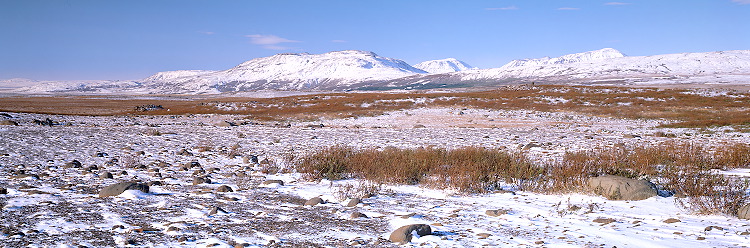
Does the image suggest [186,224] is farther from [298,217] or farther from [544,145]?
[544,145]

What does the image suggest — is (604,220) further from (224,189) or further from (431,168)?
(224,189)

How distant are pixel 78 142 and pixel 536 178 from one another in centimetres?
1581

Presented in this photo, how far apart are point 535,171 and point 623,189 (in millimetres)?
2262

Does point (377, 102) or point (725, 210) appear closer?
point (725, 210)

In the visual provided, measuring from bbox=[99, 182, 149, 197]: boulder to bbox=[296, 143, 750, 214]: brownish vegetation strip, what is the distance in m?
3.19

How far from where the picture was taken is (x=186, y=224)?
633 cm

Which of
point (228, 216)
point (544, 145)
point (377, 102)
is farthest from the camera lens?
point (377, 102)

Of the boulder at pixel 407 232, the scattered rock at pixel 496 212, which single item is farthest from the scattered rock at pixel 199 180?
the scattered rock at pixel 496 212

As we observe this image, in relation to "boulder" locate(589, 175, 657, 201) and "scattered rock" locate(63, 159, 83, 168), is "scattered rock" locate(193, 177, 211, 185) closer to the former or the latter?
"scattered rock" locate(63, 159, 83, 168)

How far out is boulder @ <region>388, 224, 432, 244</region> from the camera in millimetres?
5512

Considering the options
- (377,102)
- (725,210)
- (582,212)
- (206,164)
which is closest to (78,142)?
(206,164)

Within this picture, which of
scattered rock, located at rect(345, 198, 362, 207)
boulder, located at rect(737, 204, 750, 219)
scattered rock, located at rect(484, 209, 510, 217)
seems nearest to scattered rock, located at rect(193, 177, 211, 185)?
scattered rock, located at rect(345, 198, 362, 207)

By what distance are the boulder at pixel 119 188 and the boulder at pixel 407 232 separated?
16.4 feet

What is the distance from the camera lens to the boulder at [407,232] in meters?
5.51
